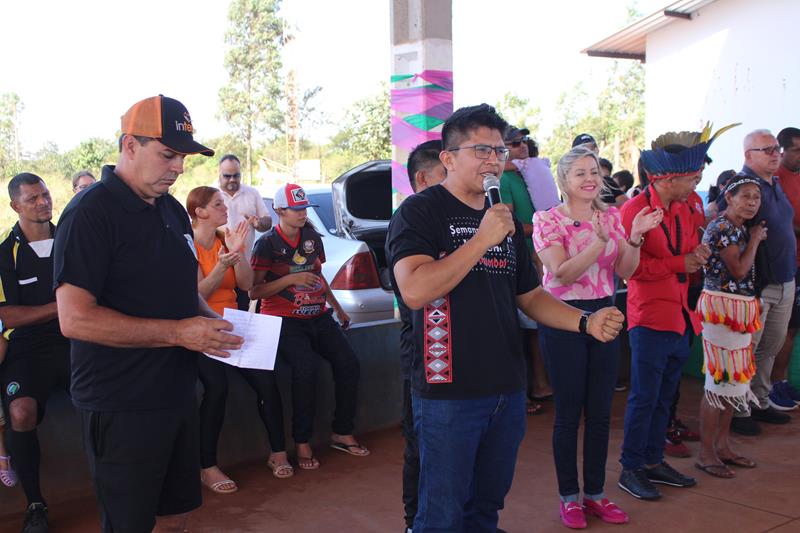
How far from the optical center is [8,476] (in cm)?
440

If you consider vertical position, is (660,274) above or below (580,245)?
below

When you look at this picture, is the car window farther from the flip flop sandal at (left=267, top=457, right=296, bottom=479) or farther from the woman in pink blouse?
the woman in pink blouse

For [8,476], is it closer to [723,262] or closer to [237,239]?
[237,239]

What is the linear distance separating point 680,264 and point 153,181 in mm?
3149

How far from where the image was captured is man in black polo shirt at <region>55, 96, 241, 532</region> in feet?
8.97

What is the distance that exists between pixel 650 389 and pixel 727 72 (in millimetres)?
16788

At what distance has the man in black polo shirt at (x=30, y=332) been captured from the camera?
4371 millimetres

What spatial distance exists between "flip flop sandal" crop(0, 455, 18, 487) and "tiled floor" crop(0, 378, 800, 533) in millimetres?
126

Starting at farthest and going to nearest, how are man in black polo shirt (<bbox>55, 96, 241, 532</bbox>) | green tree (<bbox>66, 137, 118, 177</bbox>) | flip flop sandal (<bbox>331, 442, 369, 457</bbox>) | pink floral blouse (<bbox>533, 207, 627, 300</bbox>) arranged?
green tree (<bbox>66, 137, 118, 177</bbox>) < flip flop sandal (<bbox>331, 442, 369, 457</bbox>) < pink floral blouse (<bbox>533, 207, 627, 300</bbox>) < man in black polo shirt (<bbox>55, 96, 241, 532</bbox>)

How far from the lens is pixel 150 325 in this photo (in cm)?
276

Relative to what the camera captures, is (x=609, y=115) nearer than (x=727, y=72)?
No

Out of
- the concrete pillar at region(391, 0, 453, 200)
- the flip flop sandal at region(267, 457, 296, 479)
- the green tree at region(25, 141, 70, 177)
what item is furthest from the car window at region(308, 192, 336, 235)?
the green tree at region(25, 141, 70, 177)

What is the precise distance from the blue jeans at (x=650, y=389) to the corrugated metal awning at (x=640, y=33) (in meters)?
16.9

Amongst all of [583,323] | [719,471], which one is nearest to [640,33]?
[719,471]
